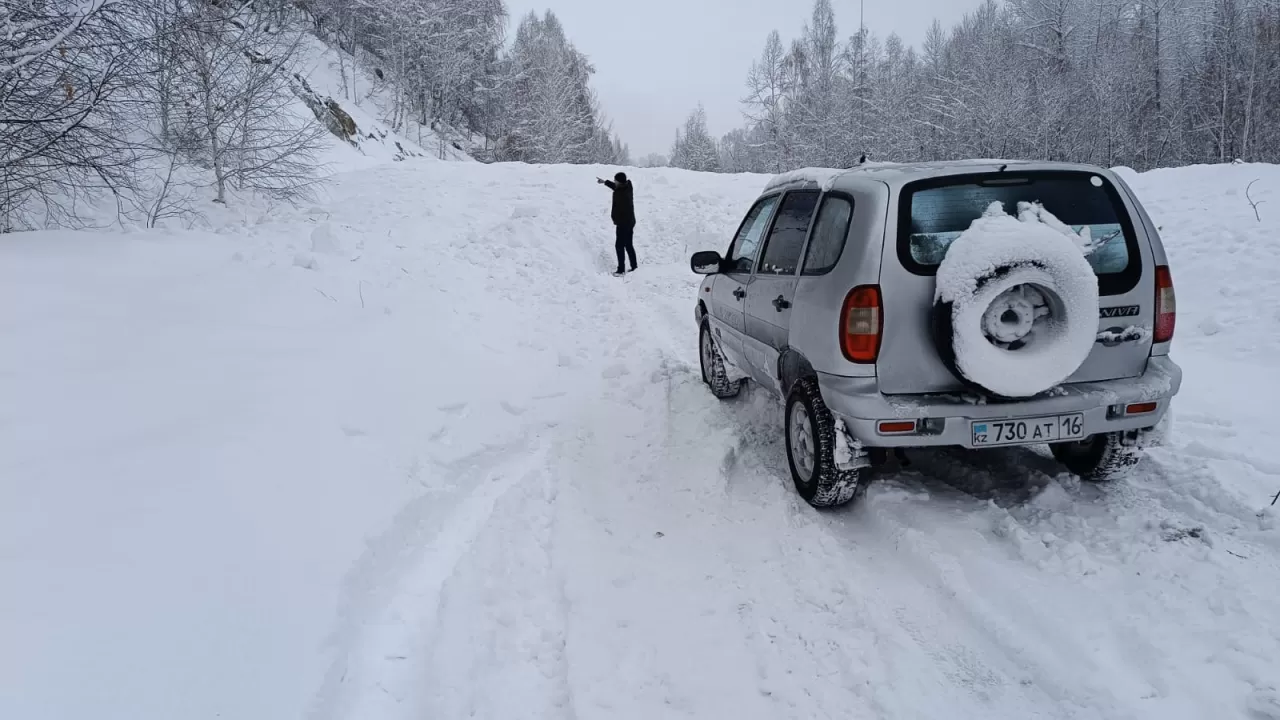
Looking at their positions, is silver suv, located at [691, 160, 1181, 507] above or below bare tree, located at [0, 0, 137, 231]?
below

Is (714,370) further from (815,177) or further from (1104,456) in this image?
(1104,456)

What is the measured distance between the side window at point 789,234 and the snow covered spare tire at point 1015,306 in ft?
3.97

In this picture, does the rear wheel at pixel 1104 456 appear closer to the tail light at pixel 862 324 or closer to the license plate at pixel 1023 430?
the license plate at pixel 1023 430

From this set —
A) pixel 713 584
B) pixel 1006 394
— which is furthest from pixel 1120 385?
pixel 713 584

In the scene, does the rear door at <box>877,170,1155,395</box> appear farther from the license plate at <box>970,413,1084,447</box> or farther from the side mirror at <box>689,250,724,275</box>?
the side mirror at <box>689,250,724,275</box>

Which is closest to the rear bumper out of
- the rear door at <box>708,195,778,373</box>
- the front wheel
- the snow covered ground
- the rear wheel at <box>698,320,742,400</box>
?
the front wheel

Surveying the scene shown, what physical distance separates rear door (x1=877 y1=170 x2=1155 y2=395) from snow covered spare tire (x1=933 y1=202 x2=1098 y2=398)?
0.14 meters

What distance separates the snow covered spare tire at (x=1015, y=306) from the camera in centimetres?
299

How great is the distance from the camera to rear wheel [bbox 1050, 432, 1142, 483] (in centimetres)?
353

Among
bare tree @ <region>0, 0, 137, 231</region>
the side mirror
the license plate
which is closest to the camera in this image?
the license plate

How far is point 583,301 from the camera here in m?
9.67

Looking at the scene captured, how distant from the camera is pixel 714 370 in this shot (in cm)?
611

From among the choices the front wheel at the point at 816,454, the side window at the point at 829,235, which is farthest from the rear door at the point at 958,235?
the front wheel at the point at 816,454

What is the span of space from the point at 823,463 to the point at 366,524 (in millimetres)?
2497
